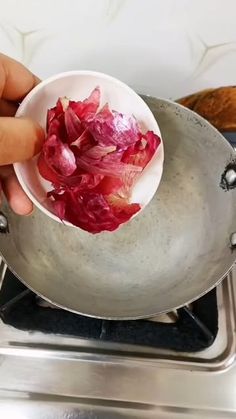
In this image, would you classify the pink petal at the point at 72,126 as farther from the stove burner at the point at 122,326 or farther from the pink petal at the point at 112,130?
the stove burner at the point at 122,326

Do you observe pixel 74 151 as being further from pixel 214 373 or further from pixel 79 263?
pixel 214 373

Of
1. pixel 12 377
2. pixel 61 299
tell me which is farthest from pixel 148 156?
pixel 12 377

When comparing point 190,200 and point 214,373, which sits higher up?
point 190,200

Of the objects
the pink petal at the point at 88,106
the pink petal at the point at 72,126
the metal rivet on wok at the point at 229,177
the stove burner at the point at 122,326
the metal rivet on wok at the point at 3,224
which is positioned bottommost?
the stove burner at the point at 122,326

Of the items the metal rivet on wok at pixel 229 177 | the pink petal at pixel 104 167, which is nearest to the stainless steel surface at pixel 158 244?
the metal rivet on wok at pixel 229 177

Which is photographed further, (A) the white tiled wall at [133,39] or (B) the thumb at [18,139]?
(A) the white tiled wall at [133,39]

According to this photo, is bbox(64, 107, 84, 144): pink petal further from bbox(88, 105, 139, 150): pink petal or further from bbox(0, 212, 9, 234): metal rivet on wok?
bbox(0, 212, 9, 234): metal rivet on wok

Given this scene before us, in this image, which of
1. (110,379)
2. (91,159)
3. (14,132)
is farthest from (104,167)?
(110,379)
